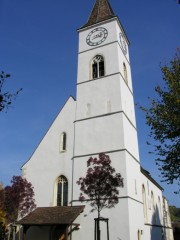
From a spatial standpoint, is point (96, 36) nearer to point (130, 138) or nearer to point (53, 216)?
point (130, 138)

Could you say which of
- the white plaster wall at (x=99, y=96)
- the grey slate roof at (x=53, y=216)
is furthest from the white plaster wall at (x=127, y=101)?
the grey slate roof at (x=53, y=216)

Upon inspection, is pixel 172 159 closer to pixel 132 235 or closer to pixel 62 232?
pixel 132 235

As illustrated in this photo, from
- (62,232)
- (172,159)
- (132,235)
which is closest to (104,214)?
(132,235)

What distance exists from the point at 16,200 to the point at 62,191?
3720 millimetres

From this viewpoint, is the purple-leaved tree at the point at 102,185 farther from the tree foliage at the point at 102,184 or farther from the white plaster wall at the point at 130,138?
the white plaster wall at the point at 130,138

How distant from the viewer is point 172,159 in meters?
15.6

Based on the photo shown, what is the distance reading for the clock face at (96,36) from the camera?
27.8 m

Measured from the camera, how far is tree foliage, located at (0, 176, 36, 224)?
20120mm

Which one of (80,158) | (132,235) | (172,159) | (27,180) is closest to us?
(172,159)

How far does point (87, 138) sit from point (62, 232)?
297 inches

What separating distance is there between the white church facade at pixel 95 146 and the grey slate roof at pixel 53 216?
2.88 feet

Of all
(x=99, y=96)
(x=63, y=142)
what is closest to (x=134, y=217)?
(x=63, y=142)

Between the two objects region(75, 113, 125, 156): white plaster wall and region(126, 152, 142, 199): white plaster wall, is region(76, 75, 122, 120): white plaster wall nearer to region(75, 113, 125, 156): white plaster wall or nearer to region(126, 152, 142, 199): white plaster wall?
region(75, 113, 125, 156): white plaster wall

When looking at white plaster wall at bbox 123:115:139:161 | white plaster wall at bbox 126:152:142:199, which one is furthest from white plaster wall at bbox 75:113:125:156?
white plaster wall at bbox 126:152:142:199
